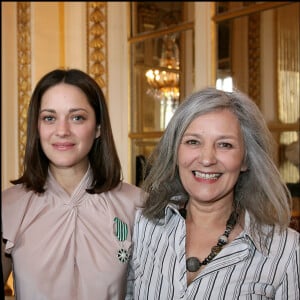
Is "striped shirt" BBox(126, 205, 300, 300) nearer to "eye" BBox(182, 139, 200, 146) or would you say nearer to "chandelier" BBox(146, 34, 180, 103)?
"eye" BBox(182, 139, 200, 146)

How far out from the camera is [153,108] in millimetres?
3561

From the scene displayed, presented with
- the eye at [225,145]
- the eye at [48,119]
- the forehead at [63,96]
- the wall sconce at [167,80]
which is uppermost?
the wall sconce at [167,80]

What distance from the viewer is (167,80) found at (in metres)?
3.47

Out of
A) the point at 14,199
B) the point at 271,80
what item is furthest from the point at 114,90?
the point at 14,199

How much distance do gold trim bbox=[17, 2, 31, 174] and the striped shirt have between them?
8.69 feet

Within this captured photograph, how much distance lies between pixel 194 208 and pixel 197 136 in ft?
0.71

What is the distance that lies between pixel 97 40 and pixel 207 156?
2.43m

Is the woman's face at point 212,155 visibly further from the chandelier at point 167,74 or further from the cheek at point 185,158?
the chandelier at point 167,74

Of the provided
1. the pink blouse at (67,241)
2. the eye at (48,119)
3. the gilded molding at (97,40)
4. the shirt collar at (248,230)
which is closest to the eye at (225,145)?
the shirt collar at (248,230)

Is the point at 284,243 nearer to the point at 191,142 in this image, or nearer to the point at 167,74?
the point at 191,142

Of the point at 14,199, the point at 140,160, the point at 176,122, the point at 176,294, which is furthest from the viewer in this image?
the point at 140,160

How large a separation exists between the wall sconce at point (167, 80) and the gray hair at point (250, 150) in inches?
77.1

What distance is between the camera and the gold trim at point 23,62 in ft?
12.4

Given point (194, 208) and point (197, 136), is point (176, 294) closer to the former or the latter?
point (194, 208)
